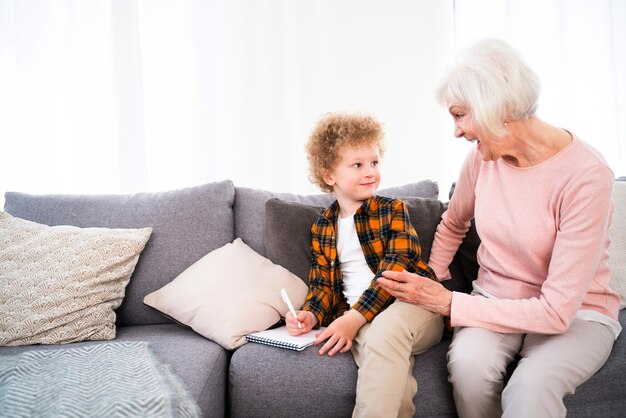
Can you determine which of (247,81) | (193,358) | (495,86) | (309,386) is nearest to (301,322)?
(309,386)

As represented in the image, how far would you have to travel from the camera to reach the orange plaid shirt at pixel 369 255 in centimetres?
153

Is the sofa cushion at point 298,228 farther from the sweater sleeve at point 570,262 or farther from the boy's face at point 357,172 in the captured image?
the sweater sleeve at point 570,262

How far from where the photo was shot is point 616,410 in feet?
4.31

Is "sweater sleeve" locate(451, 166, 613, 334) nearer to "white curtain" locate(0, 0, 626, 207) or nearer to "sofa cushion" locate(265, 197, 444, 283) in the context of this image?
"sofa cushion" locate(265, 197, 444, 283)

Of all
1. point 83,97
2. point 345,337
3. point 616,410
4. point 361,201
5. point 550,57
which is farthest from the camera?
point 550,57

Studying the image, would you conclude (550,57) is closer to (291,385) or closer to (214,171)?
(214,171)

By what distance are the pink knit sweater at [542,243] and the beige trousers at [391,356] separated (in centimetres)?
13

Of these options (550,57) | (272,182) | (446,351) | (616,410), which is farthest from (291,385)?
(550,57)

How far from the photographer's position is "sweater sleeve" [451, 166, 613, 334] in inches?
47.7

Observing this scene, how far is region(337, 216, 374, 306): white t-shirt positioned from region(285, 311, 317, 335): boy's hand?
19 centimetres

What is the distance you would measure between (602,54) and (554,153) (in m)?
1.88

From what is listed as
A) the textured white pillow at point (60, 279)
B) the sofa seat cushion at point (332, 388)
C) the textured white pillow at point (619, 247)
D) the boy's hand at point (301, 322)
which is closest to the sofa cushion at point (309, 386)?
the sofa seat cushion at point (332, 388)

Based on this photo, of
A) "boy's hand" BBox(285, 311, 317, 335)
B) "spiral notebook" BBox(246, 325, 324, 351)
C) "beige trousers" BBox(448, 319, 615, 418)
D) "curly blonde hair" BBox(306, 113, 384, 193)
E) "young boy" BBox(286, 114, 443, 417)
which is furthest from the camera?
"curly blonde hair" BBox(306, 113, 384, 193)

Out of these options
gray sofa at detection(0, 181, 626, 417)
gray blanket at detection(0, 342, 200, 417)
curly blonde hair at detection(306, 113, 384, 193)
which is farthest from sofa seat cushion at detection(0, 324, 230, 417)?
curly blonde hair at detection(306, 113, 384, 193)
